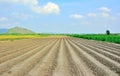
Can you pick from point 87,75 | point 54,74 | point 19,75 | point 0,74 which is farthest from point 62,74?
point 0,74

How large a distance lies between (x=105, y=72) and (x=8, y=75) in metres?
4.00

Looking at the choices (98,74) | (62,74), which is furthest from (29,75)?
(98,74)

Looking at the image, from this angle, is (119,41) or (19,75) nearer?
(19,75)

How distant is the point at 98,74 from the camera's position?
10.5 m

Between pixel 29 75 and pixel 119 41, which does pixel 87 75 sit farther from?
pixel 119 41

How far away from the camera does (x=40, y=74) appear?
10.7 meters

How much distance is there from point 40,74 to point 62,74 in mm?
902

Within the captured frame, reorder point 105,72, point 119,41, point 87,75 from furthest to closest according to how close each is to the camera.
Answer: point 119,41, point 105,72, point 87,75

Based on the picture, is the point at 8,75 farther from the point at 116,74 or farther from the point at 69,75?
the point at 116,74

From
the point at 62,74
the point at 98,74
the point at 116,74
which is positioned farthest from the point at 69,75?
the point at 116,74

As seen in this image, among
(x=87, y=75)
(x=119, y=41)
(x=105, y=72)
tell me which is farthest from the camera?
(x=119, y=41)

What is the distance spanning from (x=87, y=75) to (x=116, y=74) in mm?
1232

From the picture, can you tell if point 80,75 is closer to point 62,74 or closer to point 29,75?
point 62,74

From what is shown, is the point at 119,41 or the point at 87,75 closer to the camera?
the point at 87,75
